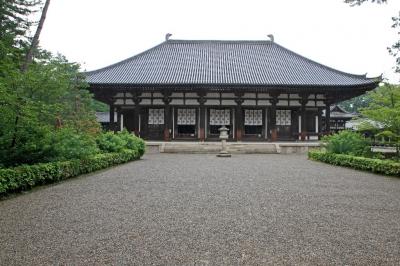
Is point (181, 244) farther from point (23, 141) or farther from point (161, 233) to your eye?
point (23, 141)

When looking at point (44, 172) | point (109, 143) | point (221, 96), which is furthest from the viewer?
point (221, 96)

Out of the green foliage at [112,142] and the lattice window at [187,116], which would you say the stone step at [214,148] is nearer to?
the lattice window at [187,116]

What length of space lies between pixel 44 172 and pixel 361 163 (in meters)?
11.0

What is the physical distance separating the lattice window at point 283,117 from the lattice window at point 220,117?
3823 millimetres

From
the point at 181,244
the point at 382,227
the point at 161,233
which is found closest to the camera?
the point at 181,244

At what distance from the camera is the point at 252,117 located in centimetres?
2688

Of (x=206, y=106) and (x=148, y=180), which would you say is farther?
(x=206, y=106)

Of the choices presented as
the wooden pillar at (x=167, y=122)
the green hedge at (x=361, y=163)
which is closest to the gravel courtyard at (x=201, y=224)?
the green hedge at (x=361, y=163)

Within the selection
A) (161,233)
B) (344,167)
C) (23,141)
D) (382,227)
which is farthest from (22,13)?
(382,227)

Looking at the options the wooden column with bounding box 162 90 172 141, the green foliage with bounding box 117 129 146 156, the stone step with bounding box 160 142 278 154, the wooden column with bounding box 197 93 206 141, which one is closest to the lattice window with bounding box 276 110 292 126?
the stone step with bounding box 160 142 278 154

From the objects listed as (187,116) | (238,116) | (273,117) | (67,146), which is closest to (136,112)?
(187,116)

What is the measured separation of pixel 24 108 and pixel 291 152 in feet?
62.6

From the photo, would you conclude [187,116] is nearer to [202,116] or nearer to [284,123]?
[202,116]

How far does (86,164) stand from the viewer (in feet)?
38.0
